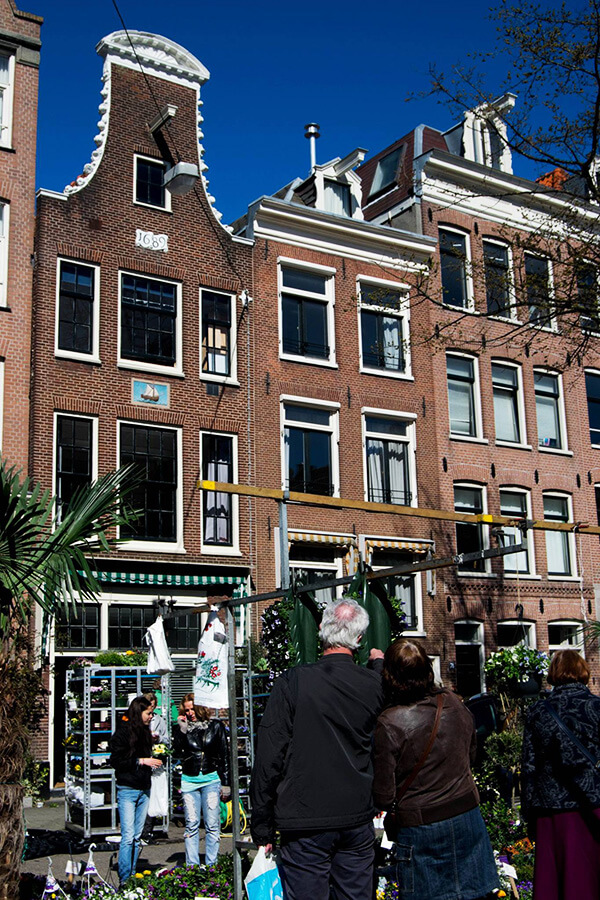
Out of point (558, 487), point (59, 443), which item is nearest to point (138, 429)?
point (59, 443)

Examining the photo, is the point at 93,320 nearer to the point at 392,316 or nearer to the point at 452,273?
the point at 392,316

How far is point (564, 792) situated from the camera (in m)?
5.36

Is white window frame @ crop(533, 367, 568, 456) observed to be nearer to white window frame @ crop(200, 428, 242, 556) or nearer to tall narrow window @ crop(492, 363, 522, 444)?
tall narrow window @ crop(492, 363, 522, 444)

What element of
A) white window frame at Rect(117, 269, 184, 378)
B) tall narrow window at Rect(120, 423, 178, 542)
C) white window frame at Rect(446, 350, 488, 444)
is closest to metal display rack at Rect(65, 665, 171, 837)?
tall narrow window at Rect(120, 423, 178, 542)

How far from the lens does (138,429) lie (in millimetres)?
20000

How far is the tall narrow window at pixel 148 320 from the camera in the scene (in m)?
20.2

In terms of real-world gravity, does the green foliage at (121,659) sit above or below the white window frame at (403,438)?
below

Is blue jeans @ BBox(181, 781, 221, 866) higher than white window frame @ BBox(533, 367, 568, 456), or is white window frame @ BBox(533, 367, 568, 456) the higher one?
white window frame @ BBox(533, 367, 568, 456)

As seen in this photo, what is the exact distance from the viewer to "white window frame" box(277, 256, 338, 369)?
894 inches

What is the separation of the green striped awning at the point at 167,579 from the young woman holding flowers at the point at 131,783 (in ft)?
28.0

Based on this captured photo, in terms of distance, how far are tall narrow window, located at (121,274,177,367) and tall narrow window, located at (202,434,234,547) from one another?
197cm

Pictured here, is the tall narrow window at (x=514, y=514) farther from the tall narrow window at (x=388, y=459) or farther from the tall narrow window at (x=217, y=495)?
the tall narrow window at (x=217, y=495)

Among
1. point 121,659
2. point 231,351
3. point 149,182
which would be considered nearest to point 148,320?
point 231,351

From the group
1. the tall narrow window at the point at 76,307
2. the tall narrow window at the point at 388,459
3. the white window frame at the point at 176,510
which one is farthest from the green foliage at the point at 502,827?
the tall narrow window at the point at 388,459
